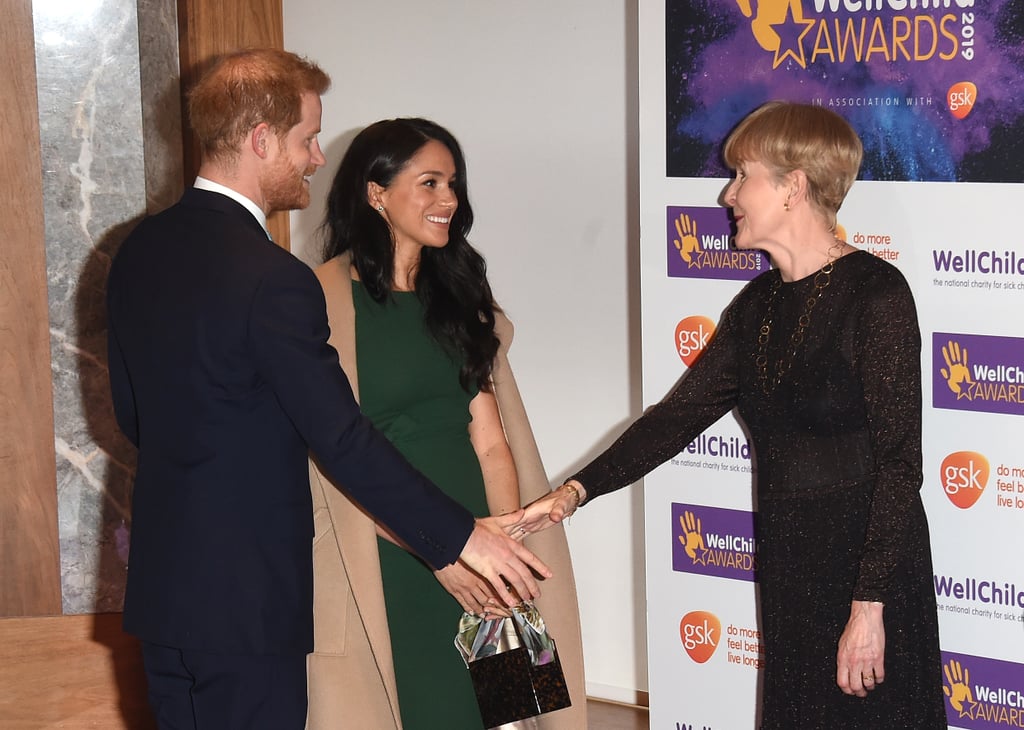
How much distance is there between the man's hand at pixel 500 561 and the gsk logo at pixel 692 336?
0.76 m

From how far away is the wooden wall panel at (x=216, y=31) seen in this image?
189 inches

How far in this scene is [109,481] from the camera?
498 centimetres

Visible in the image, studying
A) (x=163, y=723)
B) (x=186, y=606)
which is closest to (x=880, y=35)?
(x=186, y=606)

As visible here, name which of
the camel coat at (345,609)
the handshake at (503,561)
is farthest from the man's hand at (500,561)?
the camel coat at (345,609)

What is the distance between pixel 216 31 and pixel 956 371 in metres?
3.30

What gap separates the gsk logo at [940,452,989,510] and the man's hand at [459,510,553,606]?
3.07 feet

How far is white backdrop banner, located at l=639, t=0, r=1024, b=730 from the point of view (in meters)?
2.70

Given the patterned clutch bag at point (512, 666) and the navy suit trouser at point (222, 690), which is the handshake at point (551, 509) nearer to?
the patterned clutch bag at point (512, 666)

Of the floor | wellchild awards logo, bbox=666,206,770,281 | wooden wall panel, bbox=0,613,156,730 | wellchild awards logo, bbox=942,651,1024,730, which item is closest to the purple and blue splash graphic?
wellchild awards logo, bbox=666,206,770,281

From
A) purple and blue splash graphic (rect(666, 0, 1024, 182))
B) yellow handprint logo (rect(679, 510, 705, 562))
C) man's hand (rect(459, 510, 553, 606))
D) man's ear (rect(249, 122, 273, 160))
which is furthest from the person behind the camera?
yellow handprint logo (rect(679, 510, 705, 562))

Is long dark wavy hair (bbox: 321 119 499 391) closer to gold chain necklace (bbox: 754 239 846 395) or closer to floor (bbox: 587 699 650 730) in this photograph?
gold chain necklace (bbox: 754 239 846 395)

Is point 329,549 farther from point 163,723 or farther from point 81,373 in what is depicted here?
point 81,373

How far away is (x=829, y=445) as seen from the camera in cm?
247

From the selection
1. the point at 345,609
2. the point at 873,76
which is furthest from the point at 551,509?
the point at 873,76
